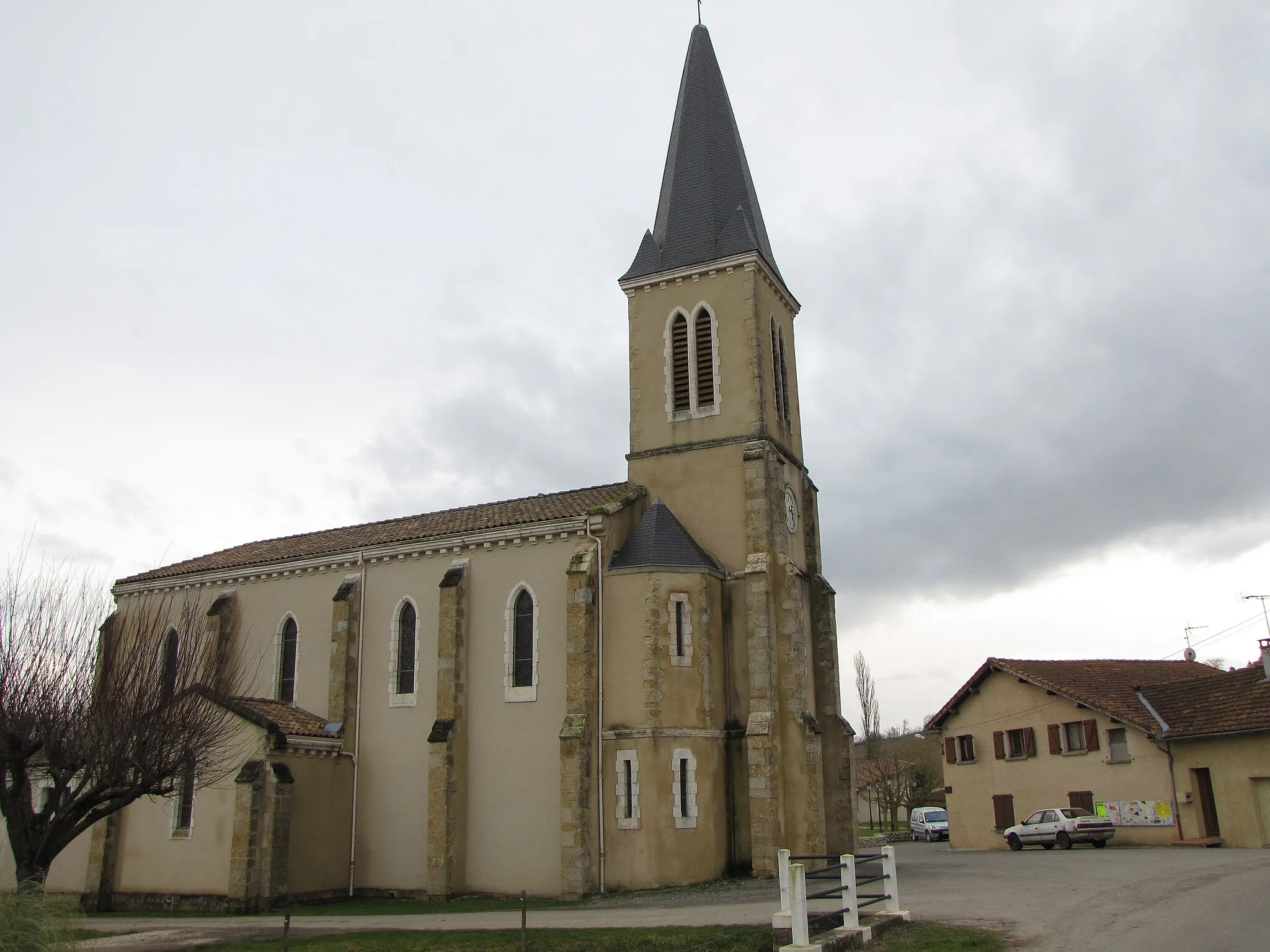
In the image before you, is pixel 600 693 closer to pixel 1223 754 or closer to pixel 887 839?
pixel 1223 754

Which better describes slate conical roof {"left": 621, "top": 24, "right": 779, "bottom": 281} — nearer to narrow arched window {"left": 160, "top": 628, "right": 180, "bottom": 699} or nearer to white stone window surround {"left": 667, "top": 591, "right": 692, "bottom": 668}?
white stone window surround {"left": 667, "top": 591, "right": 692, "bottom": 668}

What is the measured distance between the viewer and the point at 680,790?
24062 mm

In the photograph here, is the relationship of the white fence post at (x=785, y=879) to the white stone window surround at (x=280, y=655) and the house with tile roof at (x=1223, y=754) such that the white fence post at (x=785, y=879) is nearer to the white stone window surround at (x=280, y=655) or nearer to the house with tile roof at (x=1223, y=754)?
the white stone window surround at (x=280, y=655)

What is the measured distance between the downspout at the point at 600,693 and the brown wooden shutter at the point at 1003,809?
20720mm

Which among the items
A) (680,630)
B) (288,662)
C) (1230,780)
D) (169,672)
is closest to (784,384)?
(680,630)

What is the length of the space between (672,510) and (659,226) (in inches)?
362

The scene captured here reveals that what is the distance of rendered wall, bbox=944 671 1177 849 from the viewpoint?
108ft

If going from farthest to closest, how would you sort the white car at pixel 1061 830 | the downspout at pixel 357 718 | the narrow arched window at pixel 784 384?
the white car at pixel 1061 830
the narrow arched window at pixel 784 384
the downspout at pixel 357 718

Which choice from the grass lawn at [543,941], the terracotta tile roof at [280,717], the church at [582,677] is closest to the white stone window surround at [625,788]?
the church at [582,677]

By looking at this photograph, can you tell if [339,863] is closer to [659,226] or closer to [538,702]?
[538,702]

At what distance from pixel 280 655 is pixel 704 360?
1503 cm

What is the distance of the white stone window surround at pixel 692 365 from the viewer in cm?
2852

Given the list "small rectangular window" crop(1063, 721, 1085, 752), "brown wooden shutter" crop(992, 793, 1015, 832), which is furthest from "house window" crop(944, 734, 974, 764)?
"small rectangular window" crop(1063, 721, 1085, 752)

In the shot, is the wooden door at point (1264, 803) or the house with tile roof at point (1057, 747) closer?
the wooden door at point (1264, 803)
